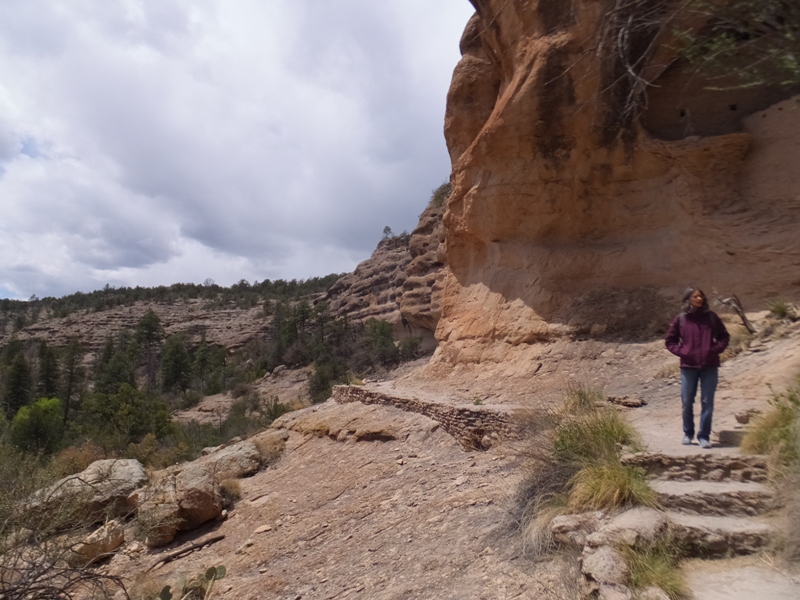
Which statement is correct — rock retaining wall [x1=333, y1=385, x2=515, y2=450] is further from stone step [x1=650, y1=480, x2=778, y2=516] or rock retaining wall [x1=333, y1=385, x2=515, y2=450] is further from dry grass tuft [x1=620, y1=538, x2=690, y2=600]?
dry grass tuft [x1=620, y1=538, x2=690, y2=600]

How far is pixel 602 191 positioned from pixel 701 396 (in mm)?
7181

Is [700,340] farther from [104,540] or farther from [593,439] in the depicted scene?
[104,540]

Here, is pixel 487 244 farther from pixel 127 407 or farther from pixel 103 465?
pixel 127 407

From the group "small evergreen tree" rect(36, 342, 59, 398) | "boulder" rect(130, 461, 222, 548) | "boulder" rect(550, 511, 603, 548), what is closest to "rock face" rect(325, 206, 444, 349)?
"boulder" rect(130, 461, 222, 548)

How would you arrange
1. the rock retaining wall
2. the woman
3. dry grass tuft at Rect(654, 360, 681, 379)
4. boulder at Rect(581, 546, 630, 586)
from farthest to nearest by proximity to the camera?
dry grass tuft at Rect(654, 360, 681, 379), the rock retaining wall, the woman, boulder at Rect(581, 546, 630, 586)

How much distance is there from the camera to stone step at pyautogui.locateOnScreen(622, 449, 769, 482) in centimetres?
379

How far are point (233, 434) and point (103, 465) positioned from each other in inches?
Result: 499

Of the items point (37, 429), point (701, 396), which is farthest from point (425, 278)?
point (701, 396)

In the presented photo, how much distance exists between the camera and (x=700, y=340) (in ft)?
16.3

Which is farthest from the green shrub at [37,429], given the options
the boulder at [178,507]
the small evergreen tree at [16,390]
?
the boulder at [178,507]

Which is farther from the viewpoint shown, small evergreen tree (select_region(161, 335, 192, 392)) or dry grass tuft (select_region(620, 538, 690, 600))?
small evergreen tree (select_region(161, 335, 192, 392))

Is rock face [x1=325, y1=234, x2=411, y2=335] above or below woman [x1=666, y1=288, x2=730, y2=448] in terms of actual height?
above

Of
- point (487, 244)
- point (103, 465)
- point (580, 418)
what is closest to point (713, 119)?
point (487, 244)

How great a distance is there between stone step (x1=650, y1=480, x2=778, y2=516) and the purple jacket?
4.60ft
